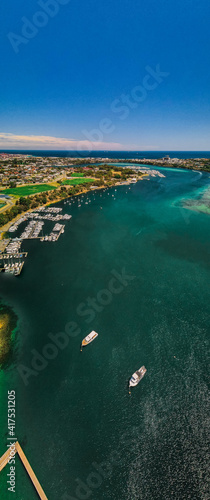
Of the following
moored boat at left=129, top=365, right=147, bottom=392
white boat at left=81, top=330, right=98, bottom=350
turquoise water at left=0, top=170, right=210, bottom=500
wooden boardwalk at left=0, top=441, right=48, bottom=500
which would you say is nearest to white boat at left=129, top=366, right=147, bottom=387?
moored boat at left=129, top=365, right=147, bottom=392

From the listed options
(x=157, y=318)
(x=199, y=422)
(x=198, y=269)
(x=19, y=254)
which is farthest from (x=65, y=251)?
(x=199, y=422)

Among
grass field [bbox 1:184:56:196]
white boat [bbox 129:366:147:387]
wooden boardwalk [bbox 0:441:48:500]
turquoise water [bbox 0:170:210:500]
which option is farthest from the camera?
grass field [bbox 1:184:56:196]

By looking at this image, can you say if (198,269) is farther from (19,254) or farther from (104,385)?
(19,254)

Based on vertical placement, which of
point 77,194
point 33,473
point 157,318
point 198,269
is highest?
point 77,194

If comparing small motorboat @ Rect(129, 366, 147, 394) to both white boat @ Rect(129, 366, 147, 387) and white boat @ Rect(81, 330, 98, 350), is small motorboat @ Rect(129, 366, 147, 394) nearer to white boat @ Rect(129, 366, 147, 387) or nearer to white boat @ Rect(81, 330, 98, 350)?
white boat @ Rect(129, 366, 147, 387)

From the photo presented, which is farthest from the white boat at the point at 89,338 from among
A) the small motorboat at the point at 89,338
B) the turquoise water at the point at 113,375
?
the turquoise water at the point at 113,375

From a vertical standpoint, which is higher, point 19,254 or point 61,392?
point 19,254
